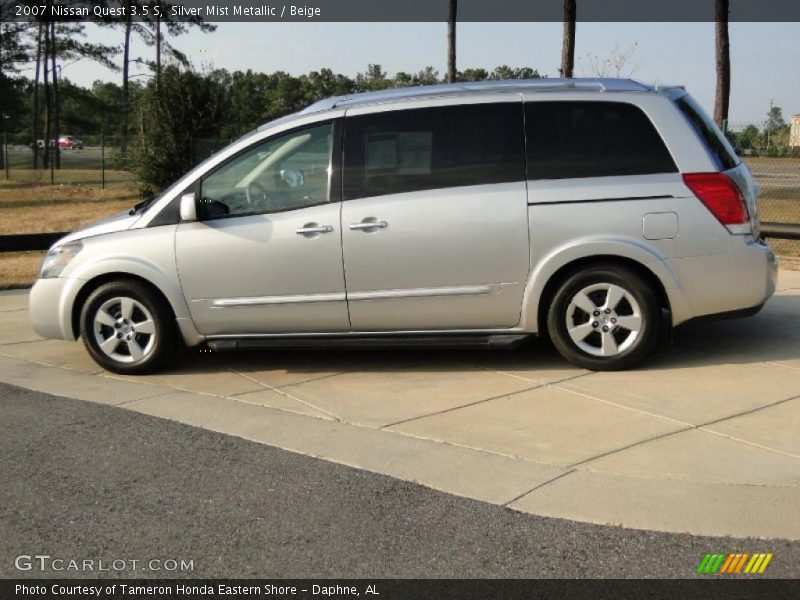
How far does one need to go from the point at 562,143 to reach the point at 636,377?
1.68 meters

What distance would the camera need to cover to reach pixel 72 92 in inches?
2110

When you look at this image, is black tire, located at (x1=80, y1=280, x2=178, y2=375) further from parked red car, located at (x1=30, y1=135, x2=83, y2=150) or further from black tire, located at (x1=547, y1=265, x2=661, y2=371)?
parked red car, located at (x1=30, y1=135, x2=83, y2=150)

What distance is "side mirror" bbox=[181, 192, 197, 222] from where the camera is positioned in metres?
6.80

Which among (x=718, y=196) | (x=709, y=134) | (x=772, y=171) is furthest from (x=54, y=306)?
(x=772, y=171)

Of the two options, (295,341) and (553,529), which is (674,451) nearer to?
(553,529)

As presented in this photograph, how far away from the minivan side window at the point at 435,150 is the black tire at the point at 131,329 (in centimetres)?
165

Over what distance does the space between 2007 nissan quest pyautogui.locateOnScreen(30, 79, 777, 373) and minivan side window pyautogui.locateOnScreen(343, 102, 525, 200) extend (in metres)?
0.01

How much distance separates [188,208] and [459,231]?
192 cm

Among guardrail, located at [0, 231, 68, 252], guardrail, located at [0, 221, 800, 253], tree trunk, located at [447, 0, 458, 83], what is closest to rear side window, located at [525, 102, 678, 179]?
guardrail, located at [0, 221, 800, 253]

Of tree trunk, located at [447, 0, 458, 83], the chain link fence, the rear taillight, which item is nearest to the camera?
the rear taillight

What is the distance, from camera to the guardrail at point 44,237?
11.5 m

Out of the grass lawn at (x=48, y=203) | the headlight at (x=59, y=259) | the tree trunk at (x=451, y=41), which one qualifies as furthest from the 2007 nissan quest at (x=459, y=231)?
the tree trunk at (x=451, y=41)

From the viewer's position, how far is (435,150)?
6.68 meters
